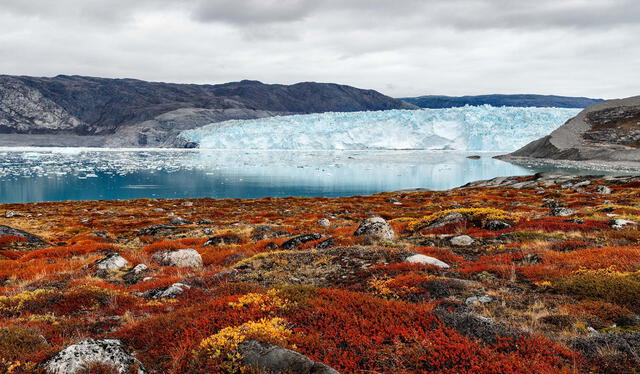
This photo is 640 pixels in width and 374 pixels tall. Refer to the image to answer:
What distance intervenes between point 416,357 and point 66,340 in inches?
224

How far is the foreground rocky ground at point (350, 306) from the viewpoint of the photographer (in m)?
5.34

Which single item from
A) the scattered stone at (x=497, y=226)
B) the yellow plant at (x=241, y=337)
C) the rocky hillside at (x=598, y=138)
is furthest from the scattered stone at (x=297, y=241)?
the rocky hillside at (x=598, y=138)

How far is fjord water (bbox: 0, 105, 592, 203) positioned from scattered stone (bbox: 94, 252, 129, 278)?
1936 inches

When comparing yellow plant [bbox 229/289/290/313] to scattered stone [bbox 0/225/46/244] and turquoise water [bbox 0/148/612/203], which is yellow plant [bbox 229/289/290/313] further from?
turquoise water [bbox 0/148/612/203]

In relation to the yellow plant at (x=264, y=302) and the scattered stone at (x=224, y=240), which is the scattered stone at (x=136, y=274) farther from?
the yellow plant at (x=264, y=302)

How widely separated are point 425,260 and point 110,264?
11711 millimetres

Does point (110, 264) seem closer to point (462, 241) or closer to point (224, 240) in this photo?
point (224, 240)

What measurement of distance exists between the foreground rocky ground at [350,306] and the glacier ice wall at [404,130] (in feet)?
464

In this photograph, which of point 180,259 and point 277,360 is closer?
point 277,360

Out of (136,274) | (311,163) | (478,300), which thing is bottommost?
(136,274)

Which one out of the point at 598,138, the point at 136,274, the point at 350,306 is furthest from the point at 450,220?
the point at 598,138

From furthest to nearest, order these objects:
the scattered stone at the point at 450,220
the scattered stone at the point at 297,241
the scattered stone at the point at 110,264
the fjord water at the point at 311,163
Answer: the fjord water at the point at 311,163 < the scattered stone at the point at 450,220 < the scattered stone at the point at 297,241 < the scattered stone at the point at 110,264

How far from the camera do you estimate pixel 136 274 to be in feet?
45.3

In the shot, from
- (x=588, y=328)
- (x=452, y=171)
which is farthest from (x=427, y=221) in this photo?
(x=452, y=171)
